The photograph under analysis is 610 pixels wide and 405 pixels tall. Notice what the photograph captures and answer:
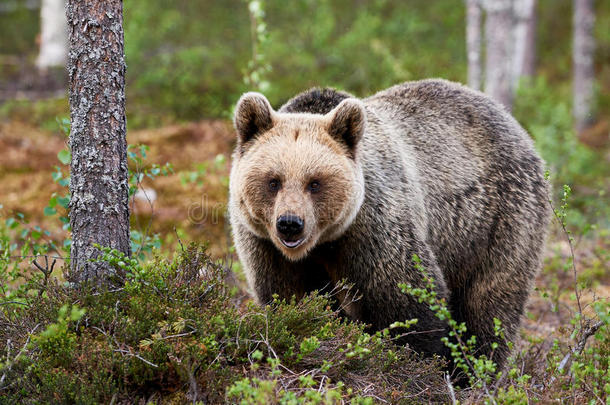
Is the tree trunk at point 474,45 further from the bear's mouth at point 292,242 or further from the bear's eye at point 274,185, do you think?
the bear's mouth at point 292,242

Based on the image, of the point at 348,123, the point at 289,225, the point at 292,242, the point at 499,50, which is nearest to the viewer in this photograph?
the point at 289,225

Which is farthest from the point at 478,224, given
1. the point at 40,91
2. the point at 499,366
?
the point at 40,91

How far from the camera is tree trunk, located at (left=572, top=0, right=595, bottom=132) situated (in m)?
18.9

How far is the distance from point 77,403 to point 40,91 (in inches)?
532

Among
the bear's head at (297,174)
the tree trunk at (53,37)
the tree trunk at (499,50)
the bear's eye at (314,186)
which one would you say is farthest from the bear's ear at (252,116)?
the tree trunk at (53,37)

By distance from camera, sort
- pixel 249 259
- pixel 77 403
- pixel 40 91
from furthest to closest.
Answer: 1. pixel 40 91
2. pixel 249 259
3. pixel 77 403

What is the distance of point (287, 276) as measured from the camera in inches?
189

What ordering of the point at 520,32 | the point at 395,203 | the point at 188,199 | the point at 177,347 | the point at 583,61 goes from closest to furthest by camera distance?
the point at 177,347 → the point at 395,203 → the point at 188,199 → the point at 520,32 → the point at 583,61

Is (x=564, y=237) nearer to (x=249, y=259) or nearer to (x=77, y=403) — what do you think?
(x=249, y=259)

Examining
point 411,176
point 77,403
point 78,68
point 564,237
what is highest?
point 78,68

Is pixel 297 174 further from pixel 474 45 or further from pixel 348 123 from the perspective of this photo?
pixel 474 45

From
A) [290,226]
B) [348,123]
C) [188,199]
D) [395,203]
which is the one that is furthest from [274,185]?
[188,199]

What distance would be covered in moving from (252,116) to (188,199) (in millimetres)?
5970

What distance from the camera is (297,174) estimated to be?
4.27 m
